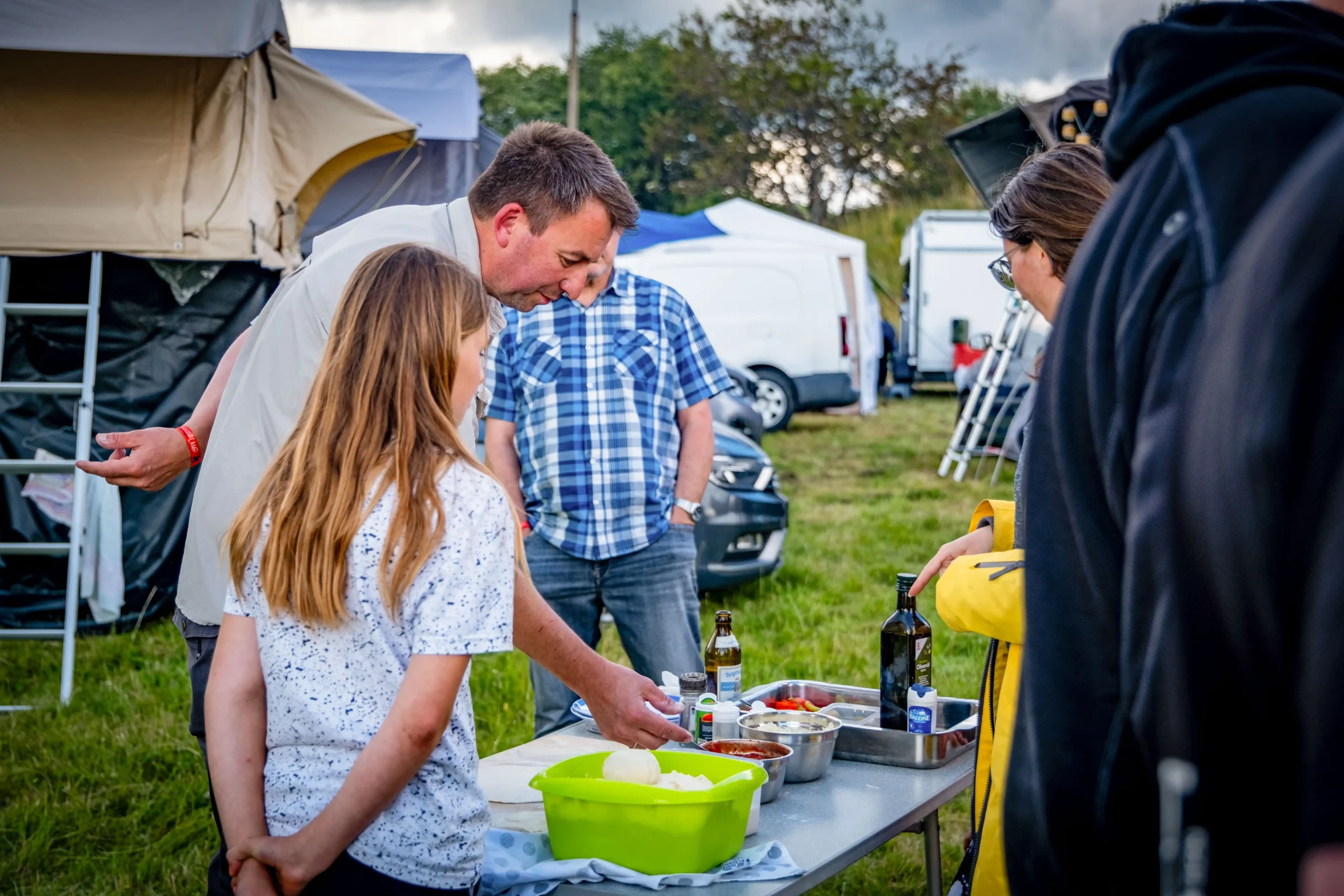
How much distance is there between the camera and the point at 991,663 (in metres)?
2.27

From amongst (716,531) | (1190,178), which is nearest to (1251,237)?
(1190,178)

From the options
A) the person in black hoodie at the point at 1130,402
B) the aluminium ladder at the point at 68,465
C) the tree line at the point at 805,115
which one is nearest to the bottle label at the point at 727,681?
the person in black hoodie at the point at 1130,402

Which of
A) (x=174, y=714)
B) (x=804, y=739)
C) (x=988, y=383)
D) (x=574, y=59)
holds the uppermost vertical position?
(x=574, y=59)

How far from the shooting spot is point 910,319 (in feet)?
67.9

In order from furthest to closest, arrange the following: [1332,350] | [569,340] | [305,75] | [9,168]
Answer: [305,75] → [9,168] → [569,340] → [1332,350]

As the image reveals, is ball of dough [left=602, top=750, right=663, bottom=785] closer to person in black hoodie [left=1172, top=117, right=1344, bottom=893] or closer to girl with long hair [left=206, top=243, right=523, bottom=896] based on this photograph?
girl with long hair [left=206, top=243, right=523, bottom=896]

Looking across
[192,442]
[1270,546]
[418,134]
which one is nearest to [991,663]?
[1270,546]

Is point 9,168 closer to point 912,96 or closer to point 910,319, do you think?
point 910,319

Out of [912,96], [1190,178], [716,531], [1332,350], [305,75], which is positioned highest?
[912,96]

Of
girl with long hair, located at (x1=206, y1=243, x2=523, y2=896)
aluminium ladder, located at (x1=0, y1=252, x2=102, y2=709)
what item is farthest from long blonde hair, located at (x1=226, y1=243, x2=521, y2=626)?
aluminium ladder, located at (x1=0, y1=252, x2=102, y2=709)

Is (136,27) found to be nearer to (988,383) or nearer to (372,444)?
(372,444)

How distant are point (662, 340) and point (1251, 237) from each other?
3477 millimetres

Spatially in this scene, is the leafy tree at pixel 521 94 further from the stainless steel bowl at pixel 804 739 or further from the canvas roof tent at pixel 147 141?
the stainless steel bowl at pixel 804 739

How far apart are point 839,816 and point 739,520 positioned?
4.78m
